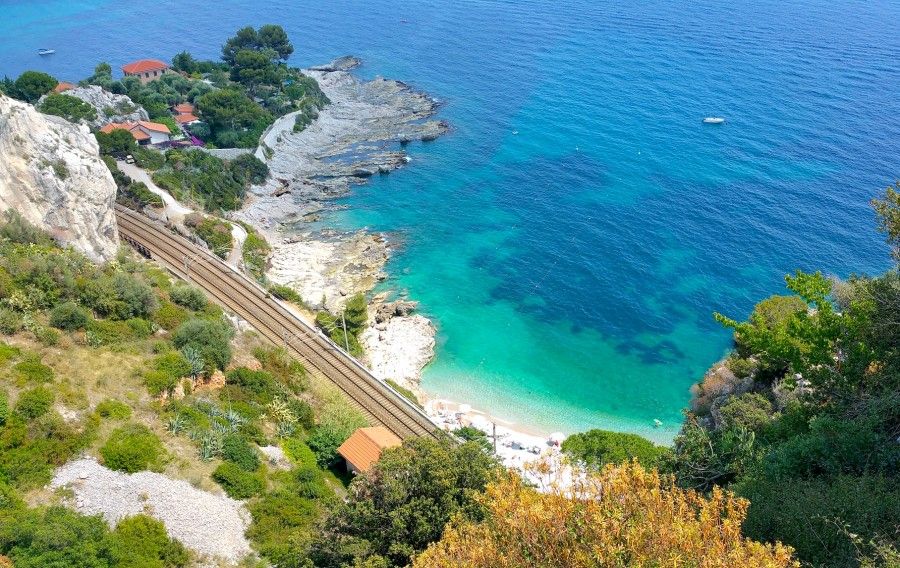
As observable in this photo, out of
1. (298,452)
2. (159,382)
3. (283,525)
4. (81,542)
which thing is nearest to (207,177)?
(159,382)

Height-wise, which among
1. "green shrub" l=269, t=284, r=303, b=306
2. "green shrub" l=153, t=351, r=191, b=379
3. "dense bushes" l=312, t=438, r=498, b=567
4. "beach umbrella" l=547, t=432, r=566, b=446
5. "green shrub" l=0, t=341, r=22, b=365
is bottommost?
"green shrub" l=0, t=341, r=22, b=365

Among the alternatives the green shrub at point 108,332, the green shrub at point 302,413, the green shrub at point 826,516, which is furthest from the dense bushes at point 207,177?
the green shrub at point 826,516

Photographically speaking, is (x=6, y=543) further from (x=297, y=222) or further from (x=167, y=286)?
(x=297, y=222)

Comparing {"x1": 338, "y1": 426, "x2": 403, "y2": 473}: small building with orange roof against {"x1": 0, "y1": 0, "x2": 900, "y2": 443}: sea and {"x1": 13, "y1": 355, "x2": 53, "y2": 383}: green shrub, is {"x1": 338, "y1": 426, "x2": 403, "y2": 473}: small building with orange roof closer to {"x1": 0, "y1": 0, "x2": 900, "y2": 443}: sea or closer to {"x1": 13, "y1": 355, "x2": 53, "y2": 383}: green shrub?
{"x1": 13, "y1": 355, "x2": 53, "y2": 383}: green shrub

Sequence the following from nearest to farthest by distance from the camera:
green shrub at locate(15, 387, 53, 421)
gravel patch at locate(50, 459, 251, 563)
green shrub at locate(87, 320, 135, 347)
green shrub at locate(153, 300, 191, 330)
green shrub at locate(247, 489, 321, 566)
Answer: green shrub at locate(247, 489, 321, 566), gravel patch at locate(50, 459, 251, 563), green shrub at locate(15, 387, 53, 421), green shrub at locate(87, 320, 135, 347), green shrub at locate(153, 300, 191, 330)

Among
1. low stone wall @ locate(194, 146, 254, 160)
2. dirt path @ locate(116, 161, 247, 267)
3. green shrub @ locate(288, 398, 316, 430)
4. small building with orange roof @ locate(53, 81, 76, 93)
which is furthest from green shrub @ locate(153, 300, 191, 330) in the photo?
small building with orange roof @ locate(53, 81, 76, 93)

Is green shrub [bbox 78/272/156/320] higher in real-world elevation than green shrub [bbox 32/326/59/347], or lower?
higher
